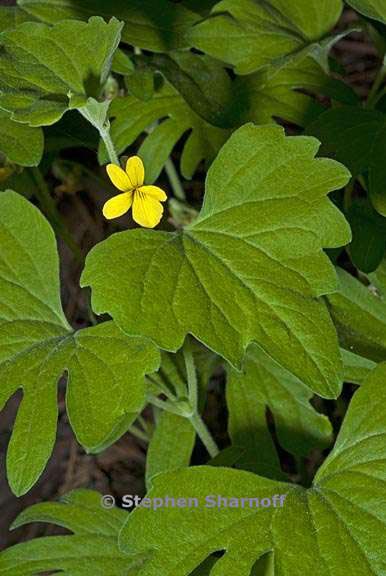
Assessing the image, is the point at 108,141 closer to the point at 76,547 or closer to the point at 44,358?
the point at 44,358

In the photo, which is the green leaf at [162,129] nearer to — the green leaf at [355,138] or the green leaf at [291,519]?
the green leaf at [355,138]

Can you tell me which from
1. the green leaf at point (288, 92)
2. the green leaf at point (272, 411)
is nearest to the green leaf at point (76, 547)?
the green leaf at point (272, 411)

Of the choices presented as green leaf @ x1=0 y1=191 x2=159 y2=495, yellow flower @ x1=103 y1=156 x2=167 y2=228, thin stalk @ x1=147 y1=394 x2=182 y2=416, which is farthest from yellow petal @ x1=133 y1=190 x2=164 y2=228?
thin stalk @ x1=147 y1=394 x2=182 y2=416

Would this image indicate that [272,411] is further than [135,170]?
Yes

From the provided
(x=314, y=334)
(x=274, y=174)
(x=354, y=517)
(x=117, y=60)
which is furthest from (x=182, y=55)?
(x=354, y=517)

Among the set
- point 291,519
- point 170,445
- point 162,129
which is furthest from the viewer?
point 162,129

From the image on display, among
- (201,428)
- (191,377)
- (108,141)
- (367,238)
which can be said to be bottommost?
(201,428)

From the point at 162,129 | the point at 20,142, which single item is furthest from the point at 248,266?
the point at 162,129
